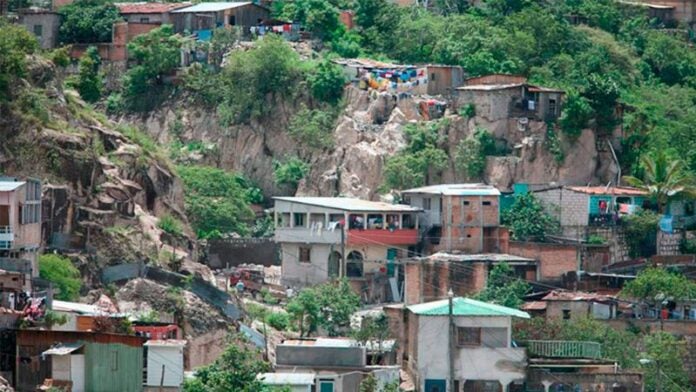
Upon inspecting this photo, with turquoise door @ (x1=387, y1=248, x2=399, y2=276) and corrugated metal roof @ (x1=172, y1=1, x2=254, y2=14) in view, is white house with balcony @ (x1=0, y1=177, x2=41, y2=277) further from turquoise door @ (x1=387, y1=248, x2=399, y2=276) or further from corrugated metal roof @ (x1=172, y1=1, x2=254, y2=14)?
corrugated metal roof @ (x1=172, y1=1, x2=254, y2=14)

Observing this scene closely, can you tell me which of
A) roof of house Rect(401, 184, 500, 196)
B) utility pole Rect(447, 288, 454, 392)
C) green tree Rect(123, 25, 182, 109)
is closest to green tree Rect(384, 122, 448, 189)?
roof of house Rect(401, 184, 500, 196)

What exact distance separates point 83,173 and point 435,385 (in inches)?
323

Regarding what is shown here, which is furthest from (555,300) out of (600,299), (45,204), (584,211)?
(45,204)

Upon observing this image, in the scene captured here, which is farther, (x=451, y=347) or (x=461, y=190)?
(x=461, y=190)

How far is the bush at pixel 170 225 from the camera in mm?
69812

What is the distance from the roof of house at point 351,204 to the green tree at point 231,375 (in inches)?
617

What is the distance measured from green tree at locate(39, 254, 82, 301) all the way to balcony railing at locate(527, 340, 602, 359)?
8416 millimetres

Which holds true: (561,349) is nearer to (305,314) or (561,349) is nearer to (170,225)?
(305,314)

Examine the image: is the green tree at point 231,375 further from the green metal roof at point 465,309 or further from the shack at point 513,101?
the shack at point 513,101

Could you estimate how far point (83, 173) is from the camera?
221 ft

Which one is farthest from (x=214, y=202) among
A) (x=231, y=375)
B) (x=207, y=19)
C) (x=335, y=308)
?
(x=231, y=375)

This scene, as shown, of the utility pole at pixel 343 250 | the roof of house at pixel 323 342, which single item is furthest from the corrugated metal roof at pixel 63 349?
the utility pole at pixel 343 250

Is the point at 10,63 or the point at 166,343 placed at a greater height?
the point at 10,63

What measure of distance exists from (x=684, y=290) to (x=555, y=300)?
2673 millimetres
